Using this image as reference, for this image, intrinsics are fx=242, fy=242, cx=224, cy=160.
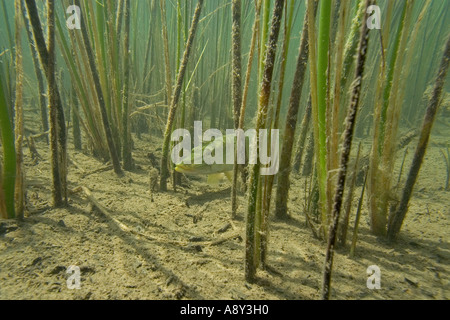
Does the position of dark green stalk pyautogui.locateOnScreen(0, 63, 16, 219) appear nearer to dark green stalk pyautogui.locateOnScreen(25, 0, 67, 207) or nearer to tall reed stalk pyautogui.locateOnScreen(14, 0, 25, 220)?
tall reed stalk pyautogui.locateOnScreen(14, 0, 25, 220)

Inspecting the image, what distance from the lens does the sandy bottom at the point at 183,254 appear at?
1.53 metres

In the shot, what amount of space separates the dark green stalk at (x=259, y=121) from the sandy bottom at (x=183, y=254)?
0.63 ft

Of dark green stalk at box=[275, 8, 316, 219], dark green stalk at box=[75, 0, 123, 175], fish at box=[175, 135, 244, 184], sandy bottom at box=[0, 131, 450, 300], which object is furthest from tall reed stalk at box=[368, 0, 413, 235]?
dark green stalk at box=[75, 0, 123, 175]

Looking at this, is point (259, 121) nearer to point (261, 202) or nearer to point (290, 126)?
point (261, 202)

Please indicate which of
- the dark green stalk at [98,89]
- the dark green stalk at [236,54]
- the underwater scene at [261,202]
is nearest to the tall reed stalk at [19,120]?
the underwater scene at [261,202]

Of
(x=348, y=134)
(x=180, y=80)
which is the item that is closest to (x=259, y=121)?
(x=348, y=134)

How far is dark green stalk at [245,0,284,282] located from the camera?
1.21m

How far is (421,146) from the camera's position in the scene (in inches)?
72.6

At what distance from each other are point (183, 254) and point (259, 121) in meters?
1.22

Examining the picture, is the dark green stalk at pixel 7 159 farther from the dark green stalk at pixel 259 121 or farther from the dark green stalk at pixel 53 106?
the dark green stalk at pixel 259 121

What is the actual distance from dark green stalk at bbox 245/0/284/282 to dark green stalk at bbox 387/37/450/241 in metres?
1.30

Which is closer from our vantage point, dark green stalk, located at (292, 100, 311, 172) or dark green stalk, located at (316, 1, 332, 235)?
dark green stalk, located at (316, 1, 332, 235)

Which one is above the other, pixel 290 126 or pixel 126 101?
pixel 126 101
